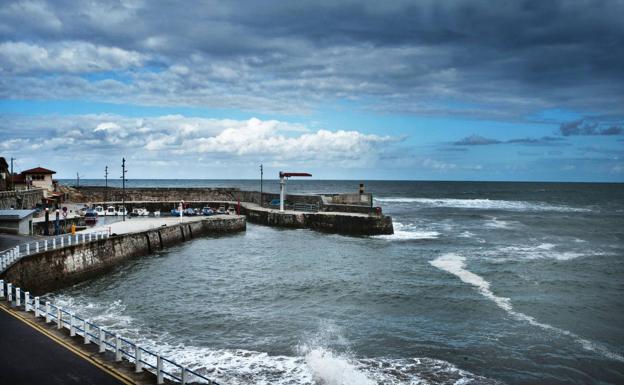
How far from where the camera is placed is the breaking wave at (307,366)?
17.3m

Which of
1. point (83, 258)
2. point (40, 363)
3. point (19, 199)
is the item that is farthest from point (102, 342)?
point (19, 199)

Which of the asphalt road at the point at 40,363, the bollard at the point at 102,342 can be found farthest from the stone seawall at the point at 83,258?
the bollard at the point at 102,342

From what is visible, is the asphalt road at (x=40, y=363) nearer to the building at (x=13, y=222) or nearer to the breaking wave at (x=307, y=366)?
the breaking wave at (x=307, y=366)

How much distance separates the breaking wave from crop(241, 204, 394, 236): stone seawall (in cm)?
3449

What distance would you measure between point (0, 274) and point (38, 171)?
187ft

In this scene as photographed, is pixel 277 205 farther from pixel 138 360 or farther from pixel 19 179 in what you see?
pixel 138 360

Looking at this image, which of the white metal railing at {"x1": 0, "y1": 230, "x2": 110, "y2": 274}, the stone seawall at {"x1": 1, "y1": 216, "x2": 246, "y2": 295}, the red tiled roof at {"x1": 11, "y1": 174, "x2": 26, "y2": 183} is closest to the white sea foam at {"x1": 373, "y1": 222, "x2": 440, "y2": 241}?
the stone seawall at {"x1": 1, "y1": 216, "x2": 246, "y2": 295}

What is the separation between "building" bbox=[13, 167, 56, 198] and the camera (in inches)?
2872

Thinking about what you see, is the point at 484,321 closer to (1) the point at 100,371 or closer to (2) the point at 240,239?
(1) the point at 100,371

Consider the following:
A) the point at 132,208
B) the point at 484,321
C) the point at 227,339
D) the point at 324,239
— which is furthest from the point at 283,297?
the point at 132,208

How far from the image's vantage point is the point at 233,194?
85625 millimetres

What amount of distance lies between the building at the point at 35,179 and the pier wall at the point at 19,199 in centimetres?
942

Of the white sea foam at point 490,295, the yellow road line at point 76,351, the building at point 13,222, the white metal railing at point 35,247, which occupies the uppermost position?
the building at point 13,222

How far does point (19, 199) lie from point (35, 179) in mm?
20933
